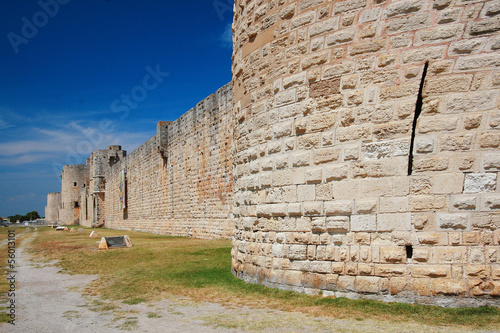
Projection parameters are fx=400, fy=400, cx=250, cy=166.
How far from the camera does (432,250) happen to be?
14.0 feet

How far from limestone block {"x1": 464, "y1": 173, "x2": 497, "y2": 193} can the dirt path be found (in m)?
1.51

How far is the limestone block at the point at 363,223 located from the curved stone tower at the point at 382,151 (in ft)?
0.04

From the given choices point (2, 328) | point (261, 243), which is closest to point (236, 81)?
point (261, 243)

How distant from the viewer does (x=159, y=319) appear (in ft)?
13.8

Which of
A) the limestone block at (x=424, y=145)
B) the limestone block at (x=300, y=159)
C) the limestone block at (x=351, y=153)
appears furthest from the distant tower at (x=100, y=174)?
the limestone block at (x=424, y=145)

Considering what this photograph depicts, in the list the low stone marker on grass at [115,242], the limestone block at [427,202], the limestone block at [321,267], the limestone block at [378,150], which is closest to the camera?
the limestone block at [427,202]

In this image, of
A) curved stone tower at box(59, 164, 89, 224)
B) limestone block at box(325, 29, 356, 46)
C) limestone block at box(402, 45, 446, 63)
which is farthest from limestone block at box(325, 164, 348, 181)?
curved stone tower at box(59, 164, 89, 224)

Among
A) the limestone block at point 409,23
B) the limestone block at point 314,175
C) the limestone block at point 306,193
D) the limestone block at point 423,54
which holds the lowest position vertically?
the limestone block at point 306,193

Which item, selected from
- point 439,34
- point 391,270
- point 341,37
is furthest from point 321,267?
point 439,34

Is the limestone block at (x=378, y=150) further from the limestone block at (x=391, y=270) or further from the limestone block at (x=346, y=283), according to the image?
the limestone block at (x=346, y=283)

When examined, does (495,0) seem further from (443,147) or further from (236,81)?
(236,81)

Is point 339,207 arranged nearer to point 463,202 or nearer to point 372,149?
point 372,149

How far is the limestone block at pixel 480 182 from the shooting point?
4.12 m

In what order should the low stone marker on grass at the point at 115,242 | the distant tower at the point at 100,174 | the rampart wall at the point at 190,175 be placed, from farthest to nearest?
1. the distant tower at the point at 100,174
2. the rampart wall at the point at 190,175
3. the low stone marker on grass at the point at 115,242
